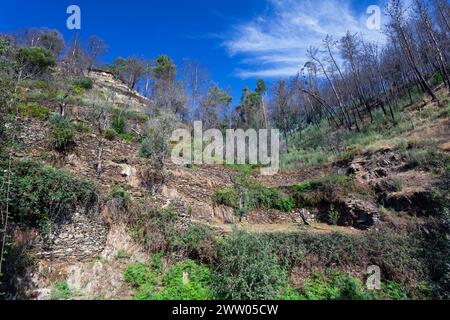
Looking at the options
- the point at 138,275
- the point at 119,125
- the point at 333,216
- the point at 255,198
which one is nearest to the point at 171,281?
the point at 138,275

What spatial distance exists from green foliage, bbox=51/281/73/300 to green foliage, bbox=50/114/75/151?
4.65m

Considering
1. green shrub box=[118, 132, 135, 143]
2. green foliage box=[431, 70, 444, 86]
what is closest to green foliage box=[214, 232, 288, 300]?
green shrub box=[118, 132, 135, 143]

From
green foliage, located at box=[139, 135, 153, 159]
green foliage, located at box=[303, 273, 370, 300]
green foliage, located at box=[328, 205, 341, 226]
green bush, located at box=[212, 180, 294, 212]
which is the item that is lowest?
green foliage, located at box=[303, 273, 370, 300]

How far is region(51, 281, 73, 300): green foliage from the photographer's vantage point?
5.29m

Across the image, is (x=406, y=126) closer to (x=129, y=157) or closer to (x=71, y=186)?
(x=129, y=157)

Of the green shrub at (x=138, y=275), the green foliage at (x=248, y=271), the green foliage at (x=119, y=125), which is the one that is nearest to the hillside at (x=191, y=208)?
the green shrub at (x=138, y=275)

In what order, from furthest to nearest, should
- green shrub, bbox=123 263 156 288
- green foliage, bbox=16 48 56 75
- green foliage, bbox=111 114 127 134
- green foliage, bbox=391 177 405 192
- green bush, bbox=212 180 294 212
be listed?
green foliage, bbox=16 48 56 75
green foliage, bbox=111 114 127 134
green bush, bbox=212 180 294 212
green foliage, bbox=391 177 405 192
green shrub, bbox=123 263 156 288

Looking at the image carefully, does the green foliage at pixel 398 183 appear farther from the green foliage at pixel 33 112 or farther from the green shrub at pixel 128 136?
the green foliage at pixel 33 112

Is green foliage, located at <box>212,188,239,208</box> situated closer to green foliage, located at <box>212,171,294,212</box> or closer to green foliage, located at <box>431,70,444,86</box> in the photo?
green foliage, located at <box>212,171,294,212</box>

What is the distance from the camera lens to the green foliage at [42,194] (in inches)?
225

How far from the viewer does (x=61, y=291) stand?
214 inches

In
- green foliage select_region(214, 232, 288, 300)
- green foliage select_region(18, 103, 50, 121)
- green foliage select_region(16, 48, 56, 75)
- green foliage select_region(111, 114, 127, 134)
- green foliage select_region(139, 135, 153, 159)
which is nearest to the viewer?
green foliage select_region(214, 232, 288, 300)

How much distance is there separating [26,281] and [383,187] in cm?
1239
